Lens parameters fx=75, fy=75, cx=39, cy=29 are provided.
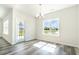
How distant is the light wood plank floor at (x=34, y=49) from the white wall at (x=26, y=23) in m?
0.18

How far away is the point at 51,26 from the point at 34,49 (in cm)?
73

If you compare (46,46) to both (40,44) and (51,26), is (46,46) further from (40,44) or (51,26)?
(51,26)

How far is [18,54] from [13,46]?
24cm

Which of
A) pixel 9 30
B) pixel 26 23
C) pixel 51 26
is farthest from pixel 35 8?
pixel 9 30

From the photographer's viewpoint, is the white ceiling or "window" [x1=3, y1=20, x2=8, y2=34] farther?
"window" [x1=3, y1=20, x2=8, y2=34]

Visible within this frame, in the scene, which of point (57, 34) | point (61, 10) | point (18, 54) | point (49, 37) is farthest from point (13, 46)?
point (61, 10)

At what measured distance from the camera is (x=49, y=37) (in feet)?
6.52

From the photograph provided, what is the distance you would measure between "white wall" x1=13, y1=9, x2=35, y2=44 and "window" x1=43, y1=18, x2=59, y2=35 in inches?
12.9

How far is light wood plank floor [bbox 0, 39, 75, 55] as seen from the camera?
1.77 meters

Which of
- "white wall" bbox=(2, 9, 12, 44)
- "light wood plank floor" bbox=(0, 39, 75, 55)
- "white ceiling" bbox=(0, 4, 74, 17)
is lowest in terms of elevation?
"light wood plank floor" bbox=(0, 39, 75, 55)

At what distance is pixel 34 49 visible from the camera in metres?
1.87

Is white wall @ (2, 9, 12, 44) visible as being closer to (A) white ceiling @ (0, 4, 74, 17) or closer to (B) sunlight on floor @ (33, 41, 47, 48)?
(A) white ceiling @ (0, 4, 74, 17)

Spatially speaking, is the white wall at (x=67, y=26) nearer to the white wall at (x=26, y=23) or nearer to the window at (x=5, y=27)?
the white wall at (x=26, y=23)

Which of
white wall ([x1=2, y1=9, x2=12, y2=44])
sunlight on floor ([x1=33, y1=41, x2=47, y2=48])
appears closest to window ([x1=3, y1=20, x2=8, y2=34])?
white wall ([x1=2, y1=9, x2=12, y2=44])
